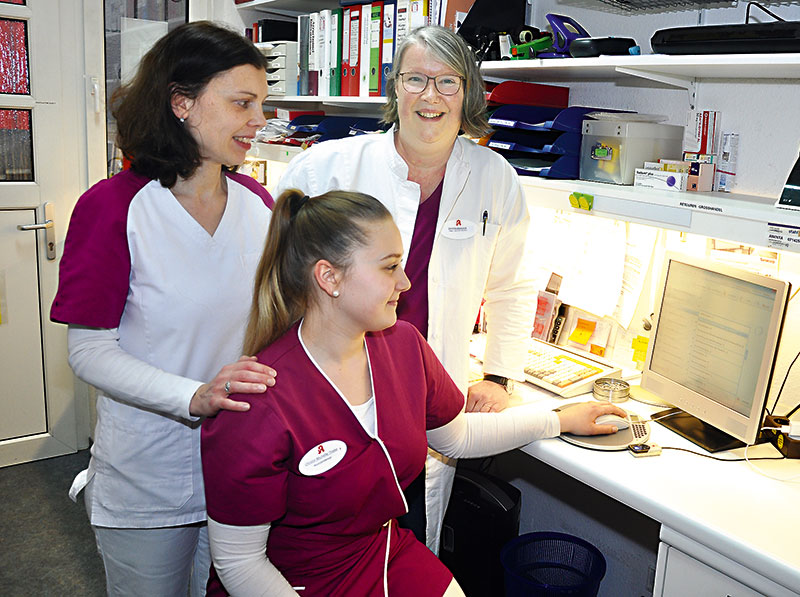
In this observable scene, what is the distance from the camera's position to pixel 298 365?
1.37 meters

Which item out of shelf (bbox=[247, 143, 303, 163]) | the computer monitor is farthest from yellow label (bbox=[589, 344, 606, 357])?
shelf (bbox=[247, 143, 303, 163])

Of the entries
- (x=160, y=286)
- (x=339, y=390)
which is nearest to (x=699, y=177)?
(x=339, y=390)

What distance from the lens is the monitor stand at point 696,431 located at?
1693 millimetres

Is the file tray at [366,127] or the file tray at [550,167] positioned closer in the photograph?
the file tray at [550,167]

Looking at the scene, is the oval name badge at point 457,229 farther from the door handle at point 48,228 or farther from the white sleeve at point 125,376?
the door handle at point 48,228

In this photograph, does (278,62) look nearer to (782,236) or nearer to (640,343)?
(640,343)

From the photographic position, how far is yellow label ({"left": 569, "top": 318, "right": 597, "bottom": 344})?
7.68 ft

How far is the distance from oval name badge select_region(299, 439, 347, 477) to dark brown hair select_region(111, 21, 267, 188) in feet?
1.98

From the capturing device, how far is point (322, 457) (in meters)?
1.33

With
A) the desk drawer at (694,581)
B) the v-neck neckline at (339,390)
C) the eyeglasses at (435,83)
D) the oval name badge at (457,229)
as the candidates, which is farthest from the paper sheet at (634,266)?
the v-neck neckline at (339,390)

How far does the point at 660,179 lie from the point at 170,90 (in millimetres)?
1109

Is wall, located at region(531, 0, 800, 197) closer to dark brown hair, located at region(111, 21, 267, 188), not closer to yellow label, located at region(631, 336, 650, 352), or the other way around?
yellow label, located at region(631, 336, 650, 352)

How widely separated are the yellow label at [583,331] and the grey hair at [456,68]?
0.75 m

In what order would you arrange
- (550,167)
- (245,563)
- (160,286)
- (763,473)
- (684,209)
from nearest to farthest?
(245,563) < (160,286) < (763,473) < (684,209) < (550,167)
